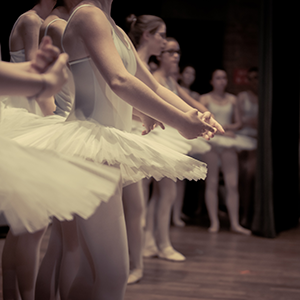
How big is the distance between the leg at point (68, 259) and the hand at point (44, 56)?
0.71 m

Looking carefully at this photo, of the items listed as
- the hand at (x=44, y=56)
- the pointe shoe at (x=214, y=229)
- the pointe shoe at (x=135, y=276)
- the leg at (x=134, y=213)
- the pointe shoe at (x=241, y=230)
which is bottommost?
the pointe shoe at (x=214, y=229)

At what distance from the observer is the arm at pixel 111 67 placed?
107 centimetres

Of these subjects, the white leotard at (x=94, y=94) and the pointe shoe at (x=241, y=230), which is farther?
the pointe shoe at (x=241, y=230)

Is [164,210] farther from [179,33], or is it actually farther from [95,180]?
[179,33]

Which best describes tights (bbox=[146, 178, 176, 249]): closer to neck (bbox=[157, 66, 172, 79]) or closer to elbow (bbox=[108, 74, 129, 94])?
neck (bbox=[157, 66, 172, 79])

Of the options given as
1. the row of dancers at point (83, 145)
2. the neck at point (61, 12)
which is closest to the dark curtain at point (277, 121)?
the row of dancers at point (83, 145)

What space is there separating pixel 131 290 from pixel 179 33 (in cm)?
391

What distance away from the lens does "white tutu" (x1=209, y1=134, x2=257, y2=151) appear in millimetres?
3764

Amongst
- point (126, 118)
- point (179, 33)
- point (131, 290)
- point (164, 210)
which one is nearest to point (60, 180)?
point (126, 118)

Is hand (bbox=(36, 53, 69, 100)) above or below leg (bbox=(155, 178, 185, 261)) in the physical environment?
above

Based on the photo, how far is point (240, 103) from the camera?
164 inches

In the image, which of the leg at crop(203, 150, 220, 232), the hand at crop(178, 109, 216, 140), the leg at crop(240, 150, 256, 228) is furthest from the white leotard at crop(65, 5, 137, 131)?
the leg at crop(240, 150, 256, 228)

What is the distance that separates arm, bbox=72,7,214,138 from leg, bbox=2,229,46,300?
2.33ft

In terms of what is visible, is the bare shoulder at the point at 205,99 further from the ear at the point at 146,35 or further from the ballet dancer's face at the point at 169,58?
the ear at the point at 146,35
